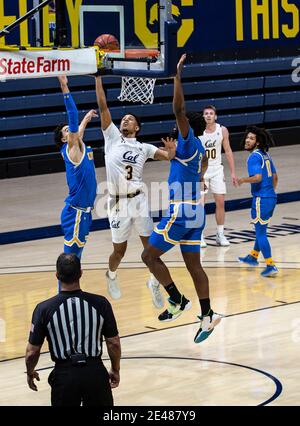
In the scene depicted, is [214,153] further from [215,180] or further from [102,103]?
[102,103]

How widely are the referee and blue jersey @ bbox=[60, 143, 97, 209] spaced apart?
385 centimetres

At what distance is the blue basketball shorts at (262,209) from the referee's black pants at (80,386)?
626cm

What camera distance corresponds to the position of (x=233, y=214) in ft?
54.3

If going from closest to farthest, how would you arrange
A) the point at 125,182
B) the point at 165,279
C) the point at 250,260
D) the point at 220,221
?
the point at 165,279, the point at 125,182, the point at 250,260, the point at 220,221

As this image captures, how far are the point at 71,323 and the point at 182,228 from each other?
3.13 m

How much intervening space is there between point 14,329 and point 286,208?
710cm

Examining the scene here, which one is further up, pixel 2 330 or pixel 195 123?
pixel 195 123

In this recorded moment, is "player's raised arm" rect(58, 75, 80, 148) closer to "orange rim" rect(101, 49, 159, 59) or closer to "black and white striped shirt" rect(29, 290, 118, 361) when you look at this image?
"orange rim" rect(101, 49, 159, 59)

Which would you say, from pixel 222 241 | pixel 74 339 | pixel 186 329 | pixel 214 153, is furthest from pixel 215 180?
pixel 74 339

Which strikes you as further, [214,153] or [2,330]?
[214,153]

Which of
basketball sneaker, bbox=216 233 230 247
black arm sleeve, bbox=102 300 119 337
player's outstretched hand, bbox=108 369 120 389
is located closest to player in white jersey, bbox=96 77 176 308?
basketball sneaker, bbox=216 233 230 247

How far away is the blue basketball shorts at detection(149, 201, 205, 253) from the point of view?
9.77 m

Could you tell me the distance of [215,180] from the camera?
14461mm
